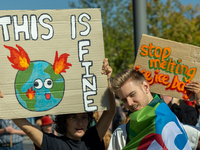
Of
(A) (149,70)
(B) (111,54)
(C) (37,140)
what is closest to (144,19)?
(A) (149,70)

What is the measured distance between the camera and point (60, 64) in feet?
8.98

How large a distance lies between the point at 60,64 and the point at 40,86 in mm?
279

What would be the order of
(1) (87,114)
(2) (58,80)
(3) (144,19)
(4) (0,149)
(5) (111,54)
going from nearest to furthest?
(2) (58,80)
(1) (87,114)
(3) (144,19)
(4) (0,149)
(5) (111,54)

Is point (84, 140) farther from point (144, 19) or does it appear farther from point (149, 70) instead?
point (144, 19)

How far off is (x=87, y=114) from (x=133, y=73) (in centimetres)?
63

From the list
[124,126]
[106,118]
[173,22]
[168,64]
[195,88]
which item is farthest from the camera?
[173,22]

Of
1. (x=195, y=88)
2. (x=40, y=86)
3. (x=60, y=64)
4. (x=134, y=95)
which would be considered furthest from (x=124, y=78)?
(x=195, y=88)

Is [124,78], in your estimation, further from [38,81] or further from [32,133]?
[32,133]

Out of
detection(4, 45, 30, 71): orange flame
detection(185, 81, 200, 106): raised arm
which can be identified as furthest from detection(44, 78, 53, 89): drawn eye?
detection(185, 81, 200, 106): raised arm

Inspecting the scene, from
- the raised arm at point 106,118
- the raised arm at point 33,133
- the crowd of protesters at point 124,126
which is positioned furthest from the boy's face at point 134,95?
the raised arm at point 33,133

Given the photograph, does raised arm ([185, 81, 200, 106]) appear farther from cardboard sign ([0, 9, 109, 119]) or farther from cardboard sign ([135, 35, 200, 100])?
cardboard sign ([0, 9, 109, 119])

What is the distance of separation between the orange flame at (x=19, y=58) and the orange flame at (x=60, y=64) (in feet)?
0.85

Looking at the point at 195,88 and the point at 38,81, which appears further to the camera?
the point at 195,88

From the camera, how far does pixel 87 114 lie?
9.59 feet
